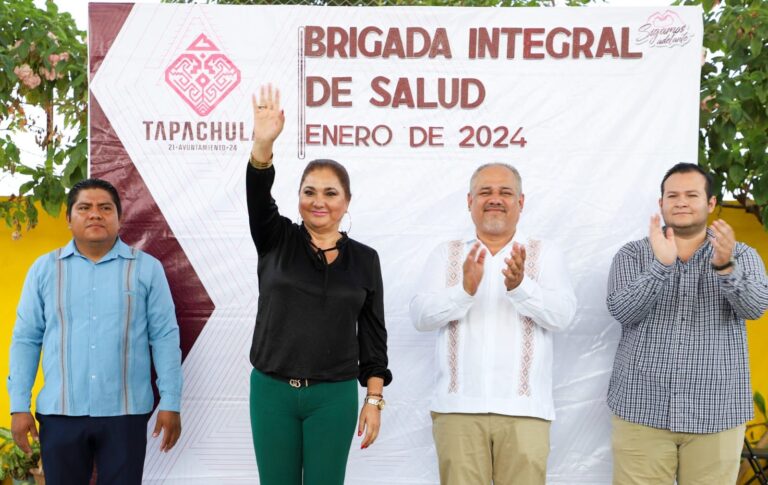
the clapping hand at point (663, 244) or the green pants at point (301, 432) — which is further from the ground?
the clapping hand at point (663, 244)

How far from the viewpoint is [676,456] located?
111 inches

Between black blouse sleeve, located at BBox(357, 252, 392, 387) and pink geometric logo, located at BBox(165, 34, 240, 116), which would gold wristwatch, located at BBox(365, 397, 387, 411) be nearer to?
black blouse sleeve, located at BBox(357, 252, 392, 387)

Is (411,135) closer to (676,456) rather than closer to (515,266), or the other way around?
(515,266)

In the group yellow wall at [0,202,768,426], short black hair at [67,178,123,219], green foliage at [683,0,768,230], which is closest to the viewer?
short black hair at [67,178,123,219]

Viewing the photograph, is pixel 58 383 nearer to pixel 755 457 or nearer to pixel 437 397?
pixel 437 397

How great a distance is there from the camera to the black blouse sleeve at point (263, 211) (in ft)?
7.75

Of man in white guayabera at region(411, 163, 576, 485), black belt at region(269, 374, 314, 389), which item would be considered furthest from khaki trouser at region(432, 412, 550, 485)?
black belt at region(269, 374, 314, 389)

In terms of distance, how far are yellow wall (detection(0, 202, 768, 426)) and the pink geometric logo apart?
1352 mm

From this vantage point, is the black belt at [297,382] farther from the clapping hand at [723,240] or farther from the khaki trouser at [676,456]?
the clapping hand at [723,240]

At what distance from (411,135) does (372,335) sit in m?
1.07

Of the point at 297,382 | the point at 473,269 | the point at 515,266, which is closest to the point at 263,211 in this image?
the point at 297,382

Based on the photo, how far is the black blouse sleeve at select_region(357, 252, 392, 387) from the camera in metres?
2.58

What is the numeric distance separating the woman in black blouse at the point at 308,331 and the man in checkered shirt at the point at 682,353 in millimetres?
994

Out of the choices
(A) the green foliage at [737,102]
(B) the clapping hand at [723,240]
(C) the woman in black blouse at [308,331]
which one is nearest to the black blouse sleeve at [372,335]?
(C) the woman in black blouse at [308,331]
